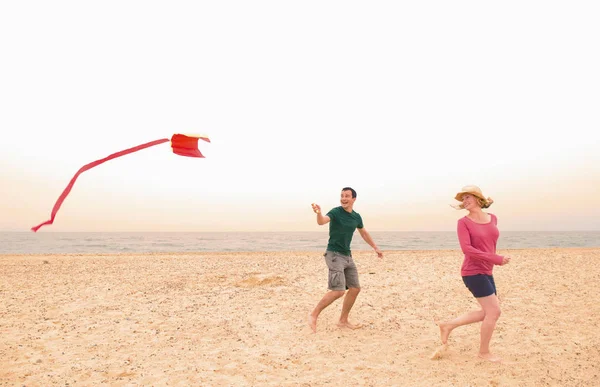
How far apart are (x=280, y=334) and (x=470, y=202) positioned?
3.38 metres

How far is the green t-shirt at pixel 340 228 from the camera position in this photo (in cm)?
607

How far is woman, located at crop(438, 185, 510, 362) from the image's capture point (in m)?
4.56

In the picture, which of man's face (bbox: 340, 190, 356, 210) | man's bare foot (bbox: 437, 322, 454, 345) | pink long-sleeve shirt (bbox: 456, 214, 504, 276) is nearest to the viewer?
pink long-sleeve shirt (bbox: 456, 214, 504, 276)

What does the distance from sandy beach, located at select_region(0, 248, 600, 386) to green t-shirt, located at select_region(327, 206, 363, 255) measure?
131 centimetres

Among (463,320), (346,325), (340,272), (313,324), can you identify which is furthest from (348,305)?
(463,320)

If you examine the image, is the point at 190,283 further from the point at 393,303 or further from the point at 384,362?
the point at 384,362

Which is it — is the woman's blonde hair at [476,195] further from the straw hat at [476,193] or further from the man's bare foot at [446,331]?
the man's bare foot at [446,331]

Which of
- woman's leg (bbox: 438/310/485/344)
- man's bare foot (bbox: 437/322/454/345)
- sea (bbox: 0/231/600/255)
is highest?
woman's leg (bbox: 438/310/485/344)

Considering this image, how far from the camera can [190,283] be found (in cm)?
1095

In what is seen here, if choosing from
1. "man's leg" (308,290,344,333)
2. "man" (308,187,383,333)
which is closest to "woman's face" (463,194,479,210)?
"man" (308,187,383,333)

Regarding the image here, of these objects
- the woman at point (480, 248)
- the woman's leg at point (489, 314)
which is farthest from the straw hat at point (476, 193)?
the woman's leg at point (489, 314)

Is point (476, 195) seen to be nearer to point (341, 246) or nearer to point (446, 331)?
point (446, 331)

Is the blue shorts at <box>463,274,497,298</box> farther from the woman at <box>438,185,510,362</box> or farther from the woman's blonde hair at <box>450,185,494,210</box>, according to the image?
the woman's blonde hair at <box>450,185,494,210</box>

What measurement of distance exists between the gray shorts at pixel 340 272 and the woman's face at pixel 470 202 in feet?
6.34
